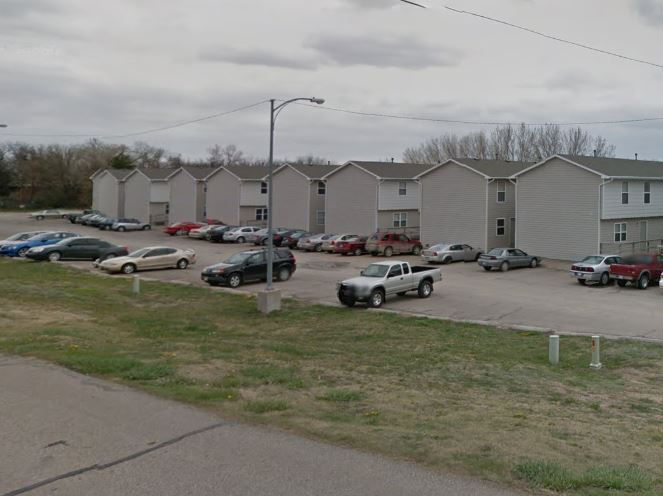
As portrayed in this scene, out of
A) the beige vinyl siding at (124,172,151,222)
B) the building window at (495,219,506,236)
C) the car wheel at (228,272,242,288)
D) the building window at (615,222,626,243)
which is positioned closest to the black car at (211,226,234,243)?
the beige vinyl siding at (124,172,151,222)

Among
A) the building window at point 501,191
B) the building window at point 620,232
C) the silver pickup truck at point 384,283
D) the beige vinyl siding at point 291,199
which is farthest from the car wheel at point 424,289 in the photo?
the beige vinyl siding at point 291,199

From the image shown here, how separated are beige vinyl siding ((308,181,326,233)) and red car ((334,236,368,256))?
11012mm

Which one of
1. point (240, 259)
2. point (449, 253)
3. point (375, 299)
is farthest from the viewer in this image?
point (449, 253)

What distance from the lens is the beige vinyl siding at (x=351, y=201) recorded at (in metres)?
50.3

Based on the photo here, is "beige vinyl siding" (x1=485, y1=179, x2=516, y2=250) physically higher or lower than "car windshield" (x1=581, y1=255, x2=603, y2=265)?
higher

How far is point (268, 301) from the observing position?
2277 centimetres

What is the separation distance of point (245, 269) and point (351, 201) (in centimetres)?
2240

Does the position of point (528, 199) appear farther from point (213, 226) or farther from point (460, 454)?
point (460, 454)

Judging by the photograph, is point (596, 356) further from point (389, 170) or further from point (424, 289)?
point (389, 170)

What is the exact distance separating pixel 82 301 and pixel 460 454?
19296 millimetres

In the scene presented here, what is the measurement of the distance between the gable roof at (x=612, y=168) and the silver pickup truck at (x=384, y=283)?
1588 centimetres

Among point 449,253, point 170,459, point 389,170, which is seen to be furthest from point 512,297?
point 389,170

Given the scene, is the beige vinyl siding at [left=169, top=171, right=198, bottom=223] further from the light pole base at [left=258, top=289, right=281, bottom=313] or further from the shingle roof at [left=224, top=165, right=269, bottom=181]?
the light pole base at [left=258, top=289, right=281, bottom=313]

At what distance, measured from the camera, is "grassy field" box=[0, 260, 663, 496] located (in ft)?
22.3
